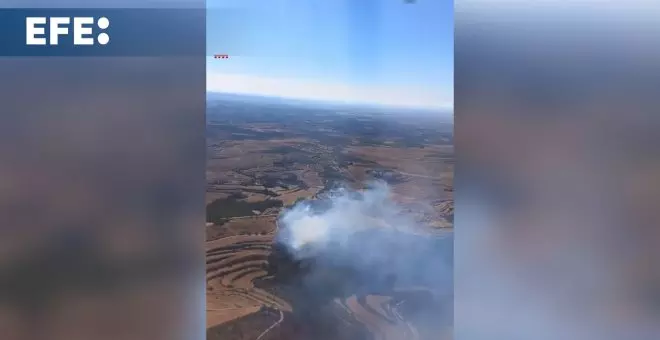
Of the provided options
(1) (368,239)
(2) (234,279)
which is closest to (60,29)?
(2) (234,279)

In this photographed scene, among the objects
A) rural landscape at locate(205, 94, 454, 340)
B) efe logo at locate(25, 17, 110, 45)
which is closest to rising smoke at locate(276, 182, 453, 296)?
rural landscape at locate(205, 94, 454, 340)

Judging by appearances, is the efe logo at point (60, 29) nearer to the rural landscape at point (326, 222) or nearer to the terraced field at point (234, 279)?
the rural landscape at point (326, 222)

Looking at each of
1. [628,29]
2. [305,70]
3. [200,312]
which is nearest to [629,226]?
[628,29]

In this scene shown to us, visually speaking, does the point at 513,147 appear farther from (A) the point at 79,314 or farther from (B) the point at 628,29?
(A) the point at 79,314

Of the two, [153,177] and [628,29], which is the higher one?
[628,29]

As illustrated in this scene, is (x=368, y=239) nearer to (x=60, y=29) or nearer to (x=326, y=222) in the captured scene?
(x=326, y=222)

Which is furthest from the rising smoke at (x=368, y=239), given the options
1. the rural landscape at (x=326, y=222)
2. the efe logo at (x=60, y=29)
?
the efe logo at (x=60, y=29)

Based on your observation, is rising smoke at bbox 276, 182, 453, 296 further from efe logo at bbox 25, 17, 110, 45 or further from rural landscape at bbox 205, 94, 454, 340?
efe logo at bbox 25, 17, 110, 45
